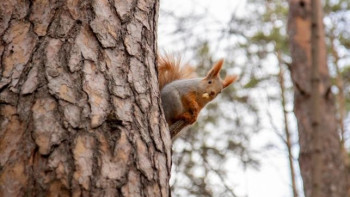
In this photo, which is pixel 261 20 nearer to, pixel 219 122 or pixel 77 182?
pixel 219 122

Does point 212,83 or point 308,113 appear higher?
point 308,113

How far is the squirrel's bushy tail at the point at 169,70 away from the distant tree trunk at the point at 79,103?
0.83 meters

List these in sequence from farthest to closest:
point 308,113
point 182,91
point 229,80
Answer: point 308,113
point 229,80
point 182,91

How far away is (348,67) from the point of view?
315 inches

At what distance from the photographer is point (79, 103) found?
1.45 meters

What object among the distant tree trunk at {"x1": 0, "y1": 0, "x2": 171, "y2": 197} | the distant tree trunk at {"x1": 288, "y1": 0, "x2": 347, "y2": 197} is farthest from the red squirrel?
the distant tree trunk at {"x1": 288, "y1": 0, "x2": 347, "y2": 197}

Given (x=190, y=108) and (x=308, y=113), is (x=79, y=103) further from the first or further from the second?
(x=308, y=113)

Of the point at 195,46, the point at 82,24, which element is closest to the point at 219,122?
the point at 195,46

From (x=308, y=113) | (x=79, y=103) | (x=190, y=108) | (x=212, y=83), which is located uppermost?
(x=308, y=113)

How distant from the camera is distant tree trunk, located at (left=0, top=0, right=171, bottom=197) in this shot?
1.34 meters

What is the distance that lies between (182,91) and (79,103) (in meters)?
1.08

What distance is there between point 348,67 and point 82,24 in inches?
275

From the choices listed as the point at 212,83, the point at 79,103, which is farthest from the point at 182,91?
the point at 79,103

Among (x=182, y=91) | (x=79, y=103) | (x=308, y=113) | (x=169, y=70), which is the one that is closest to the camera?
(x=79, y=103)
